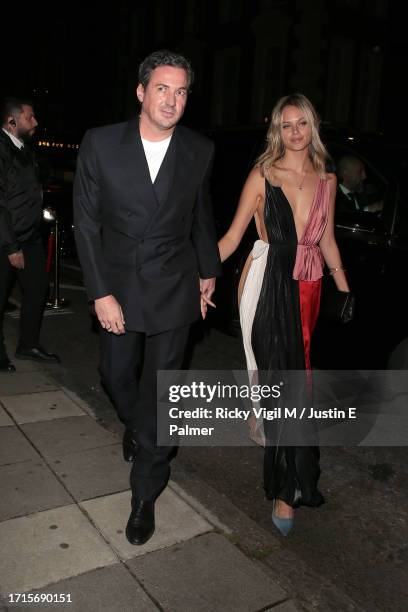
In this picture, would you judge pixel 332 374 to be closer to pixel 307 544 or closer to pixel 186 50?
pixel 307 544

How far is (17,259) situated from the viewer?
4.52 metres

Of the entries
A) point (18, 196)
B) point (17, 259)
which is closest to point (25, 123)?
point (18, 196)

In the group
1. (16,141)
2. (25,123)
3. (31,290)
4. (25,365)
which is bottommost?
(25,365)

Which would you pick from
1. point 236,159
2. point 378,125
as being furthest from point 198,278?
point 378,125

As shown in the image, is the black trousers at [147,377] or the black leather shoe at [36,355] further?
the black leather shoe at [36,355]

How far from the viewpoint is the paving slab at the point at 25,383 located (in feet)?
14.1

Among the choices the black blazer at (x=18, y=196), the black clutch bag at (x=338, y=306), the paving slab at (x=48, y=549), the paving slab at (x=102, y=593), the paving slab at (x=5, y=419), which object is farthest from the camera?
the black blazer at (x=18, y=196)

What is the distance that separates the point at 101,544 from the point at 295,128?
215 cm

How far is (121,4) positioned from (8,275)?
24.9 meters

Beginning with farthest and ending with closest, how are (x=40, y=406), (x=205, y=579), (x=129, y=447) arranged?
(x=40, y=406)
(x=129, y=447)
(x=205, y=579)

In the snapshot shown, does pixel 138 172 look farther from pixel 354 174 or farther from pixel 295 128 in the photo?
pixel 354 174

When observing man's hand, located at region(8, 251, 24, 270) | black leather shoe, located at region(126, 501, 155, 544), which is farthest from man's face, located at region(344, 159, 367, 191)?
black leather shoe, located at region(126, 501, 155, 544)

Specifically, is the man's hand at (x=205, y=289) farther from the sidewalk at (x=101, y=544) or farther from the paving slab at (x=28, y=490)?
the paving slab at (x=28, y=490)

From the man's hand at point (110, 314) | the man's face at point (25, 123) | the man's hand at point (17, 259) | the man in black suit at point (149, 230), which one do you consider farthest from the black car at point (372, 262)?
the man's face at point (25, 123)
